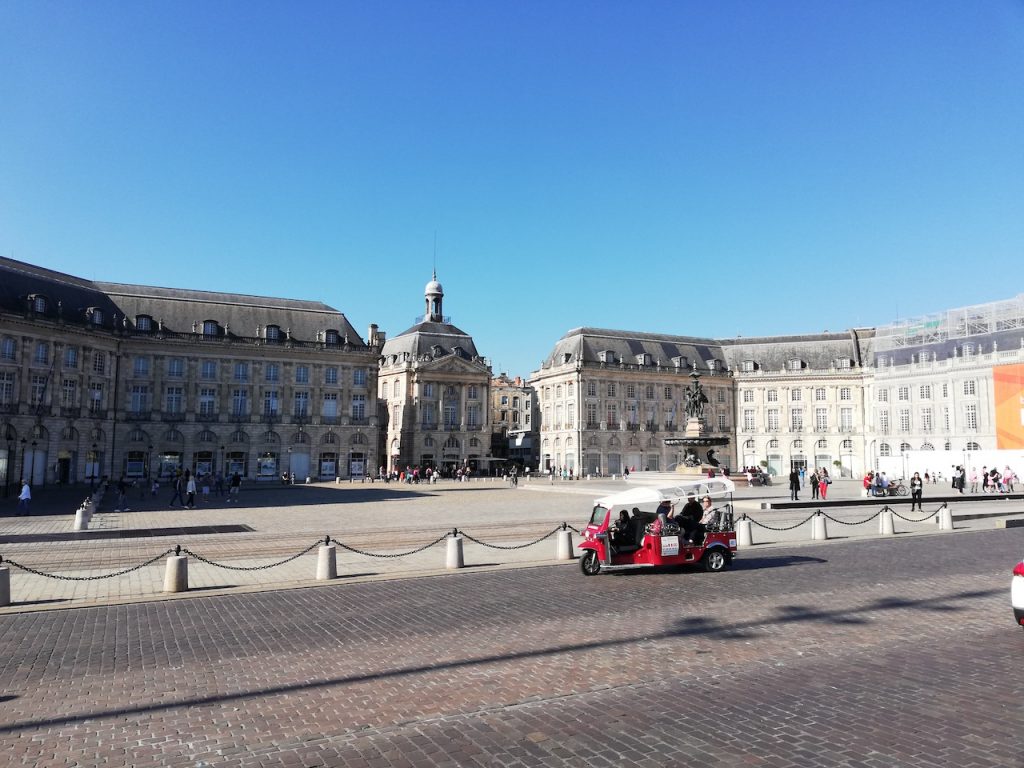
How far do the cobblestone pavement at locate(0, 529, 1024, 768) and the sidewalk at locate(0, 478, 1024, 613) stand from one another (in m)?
2.21

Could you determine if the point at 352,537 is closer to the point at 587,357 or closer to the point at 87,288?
the point at 87,288

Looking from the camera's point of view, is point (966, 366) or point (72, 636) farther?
point (966, 366)

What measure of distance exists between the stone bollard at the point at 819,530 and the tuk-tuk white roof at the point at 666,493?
7.71 metres

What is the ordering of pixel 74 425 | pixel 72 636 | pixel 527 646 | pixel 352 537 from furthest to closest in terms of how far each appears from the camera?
pixel 74 425 → pixel 352 537 → pixel 72 636 → pixel 527 646

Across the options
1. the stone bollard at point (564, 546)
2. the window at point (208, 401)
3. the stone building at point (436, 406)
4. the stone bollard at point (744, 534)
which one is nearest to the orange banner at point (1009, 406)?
the stone building at point (436, 406)

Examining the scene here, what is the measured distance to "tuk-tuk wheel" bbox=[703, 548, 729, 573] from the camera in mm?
16047

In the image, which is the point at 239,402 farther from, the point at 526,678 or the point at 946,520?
the point at 526,678

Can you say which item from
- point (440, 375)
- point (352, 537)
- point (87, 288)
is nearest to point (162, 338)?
point (87, 288)

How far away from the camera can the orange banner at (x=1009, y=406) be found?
191 feet

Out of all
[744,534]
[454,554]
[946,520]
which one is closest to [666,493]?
[454,554]

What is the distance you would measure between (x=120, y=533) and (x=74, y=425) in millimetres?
40380

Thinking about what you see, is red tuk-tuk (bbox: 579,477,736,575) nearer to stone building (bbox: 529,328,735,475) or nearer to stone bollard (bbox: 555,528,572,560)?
stone bollard (bbox: 555,528,572,560)

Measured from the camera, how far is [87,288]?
206ft

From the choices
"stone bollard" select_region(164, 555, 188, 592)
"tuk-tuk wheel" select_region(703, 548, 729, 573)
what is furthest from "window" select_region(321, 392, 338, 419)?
"tuk-tuk wheel" select_region(703, 548, 729, 573)
